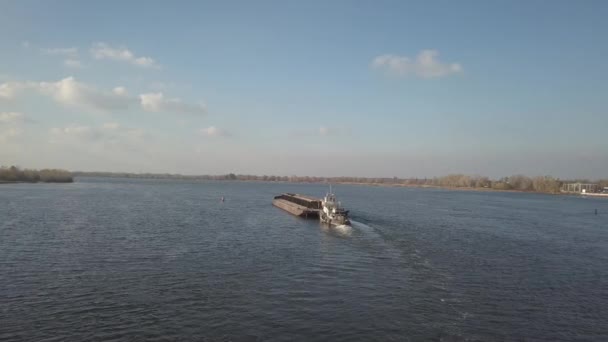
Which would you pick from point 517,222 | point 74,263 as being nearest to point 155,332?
point 74,263

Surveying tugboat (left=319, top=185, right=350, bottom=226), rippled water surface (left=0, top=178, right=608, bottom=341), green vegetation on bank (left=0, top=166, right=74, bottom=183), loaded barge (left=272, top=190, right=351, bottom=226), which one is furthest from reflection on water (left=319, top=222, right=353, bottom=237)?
green vegetation on bank (left=0, top=166, right=74, bottom=183)

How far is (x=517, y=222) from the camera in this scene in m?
62.8

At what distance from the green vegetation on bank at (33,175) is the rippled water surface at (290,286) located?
129 meters

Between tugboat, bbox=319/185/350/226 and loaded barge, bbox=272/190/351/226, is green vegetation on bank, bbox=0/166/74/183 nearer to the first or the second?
loaded barge, bbox=272/190/351/226

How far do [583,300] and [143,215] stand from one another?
49.5 m

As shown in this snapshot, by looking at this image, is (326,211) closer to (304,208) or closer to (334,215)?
(334,215)

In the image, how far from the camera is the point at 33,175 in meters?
161

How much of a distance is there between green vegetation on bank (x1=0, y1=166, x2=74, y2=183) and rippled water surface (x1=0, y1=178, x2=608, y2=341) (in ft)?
423

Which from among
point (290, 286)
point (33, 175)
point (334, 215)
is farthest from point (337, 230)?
point (33, 175)

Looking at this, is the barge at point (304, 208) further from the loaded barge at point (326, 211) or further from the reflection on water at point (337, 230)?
the reflection on water at point (337, 230)

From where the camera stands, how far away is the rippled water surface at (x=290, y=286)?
1742 centimetres

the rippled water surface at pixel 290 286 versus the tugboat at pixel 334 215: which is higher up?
the tugboat at pixel 334 215

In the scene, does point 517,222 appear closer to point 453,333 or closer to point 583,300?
point 583,300

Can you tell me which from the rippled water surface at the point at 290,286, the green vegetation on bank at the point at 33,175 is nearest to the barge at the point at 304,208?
the rippled water surface at the point at 290,286
